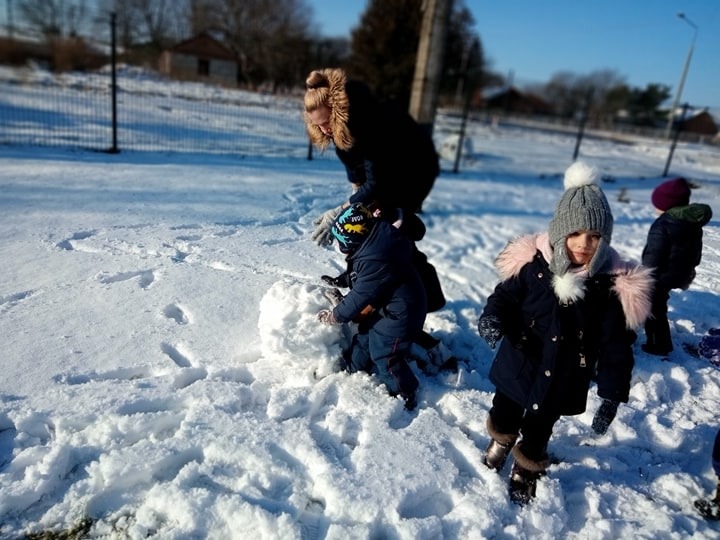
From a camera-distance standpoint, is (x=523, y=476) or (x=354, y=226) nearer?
(x=523, y=476)

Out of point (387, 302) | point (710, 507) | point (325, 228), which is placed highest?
point (325, 228)

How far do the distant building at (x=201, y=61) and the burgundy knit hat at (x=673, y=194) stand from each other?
1789 centimetres

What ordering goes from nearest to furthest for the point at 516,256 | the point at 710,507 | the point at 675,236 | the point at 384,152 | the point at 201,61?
the point at 516,256, the point at 710,507, the point at 384,152, the point at 675,236, the point at 201,61

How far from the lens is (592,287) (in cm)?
192

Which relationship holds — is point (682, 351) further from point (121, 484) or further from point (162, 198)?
point (162, 198)

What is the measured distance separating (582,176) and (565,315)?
56 cm

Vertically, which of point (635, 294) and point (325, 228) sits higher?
point (635, 294)

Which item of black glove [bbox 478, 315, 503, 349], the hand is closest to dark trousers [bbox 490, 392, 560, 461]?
black glove [bbox 478, 315, 503, 349]

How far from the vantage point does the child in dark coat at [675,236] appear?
10.1 feet

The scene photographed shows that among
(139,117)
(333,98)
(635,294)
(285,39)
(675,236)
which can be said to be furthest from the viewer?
(285,39)

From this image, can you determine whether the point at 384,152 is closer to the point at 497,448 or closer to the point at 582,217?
the point at 582,217

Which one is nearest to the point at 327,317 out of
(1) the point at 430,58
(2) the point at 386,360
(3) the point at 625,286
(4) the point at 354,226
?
(2) the point at 386,360

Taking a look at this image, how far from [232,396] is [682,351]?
10.3ft

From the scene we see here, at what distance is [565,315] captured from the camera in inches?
76.9
